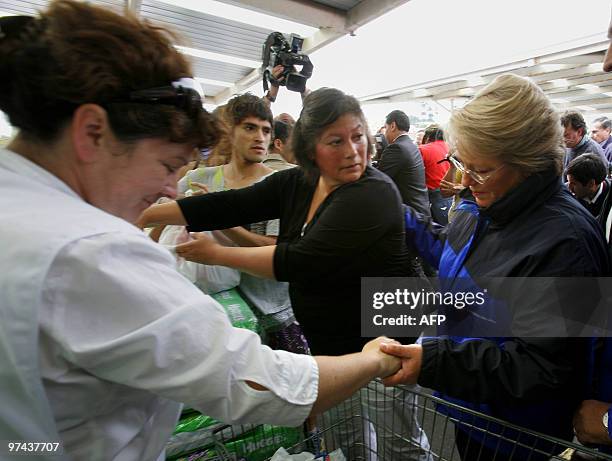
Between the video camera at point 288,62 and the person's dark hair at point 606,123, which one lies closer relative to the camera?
the video camera at point 288,62

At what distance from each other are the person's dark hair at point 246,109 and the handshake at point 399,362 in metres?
1.51

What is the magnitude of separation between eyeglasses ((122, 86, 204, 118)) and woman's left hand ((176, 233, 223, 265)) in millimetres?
662

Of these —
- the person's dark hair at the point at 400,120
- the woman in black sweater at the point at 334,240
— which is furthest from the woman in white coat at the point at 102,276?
the person's dark hair at the point at 400,120

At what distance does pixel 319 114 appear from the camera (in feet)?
4.33

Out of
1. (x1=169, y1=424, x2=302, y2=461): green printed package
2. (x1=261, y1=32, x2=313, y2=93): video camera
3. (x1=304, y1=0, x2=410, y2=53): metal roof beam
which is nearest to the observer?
(x1=169, y1=424, x2=302, y2=461): green printed package

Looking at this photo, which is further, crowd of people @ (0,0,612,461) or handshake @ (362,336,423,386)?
handshake @ (362,336,423,386)

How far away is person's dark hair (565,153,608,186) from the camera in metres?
2.90

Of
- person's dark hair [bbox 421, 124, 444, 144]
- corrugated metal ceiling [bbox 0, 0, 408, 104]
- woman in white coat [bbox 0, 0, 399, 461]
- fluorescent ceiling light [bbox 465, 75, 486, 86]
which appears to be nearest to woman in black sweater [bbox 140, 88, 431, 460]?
woman in white coat [bbox 0, 0, 399, 461]

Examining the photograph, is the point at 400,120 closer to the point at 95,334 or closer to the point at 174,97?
the point at 174,97

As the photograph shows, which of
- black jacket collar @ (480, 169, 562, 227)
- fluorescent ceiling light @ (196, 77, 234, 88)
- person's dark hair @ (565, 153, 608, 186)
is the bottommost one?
black jacket collar @ (480, 169, 562, 227)

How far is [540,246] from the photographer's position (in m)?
0.88

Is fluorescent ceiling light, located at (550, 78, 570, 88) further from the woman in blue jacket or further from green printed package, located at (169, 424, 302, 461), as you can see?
green printed package, located at (169, 424, 302, 461)

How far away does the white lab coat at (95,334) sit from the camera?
0.51m

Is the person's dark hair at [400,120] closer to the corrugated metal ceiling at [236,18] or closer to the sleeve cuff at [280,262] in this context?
the corrugated metal ceiling at [236,18]
